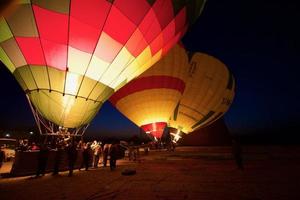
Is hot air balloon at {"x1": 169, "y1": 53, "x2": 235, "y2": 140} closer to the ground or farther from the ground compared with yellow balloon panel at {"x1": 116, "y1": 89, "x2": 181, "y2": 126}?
farther from the ground

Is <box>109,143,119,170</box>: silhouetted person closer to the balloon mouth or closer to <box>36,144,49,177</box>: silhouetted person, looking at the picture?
<box>36,144,49,177</box>: silhouetted person

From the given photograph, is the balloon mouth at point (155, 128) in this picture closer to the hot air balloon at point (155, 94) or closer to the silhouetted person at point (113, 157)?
the hot air balloon at point (155, 94)

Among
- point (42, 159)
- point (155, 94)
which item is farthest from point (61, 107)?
point (155, 94)

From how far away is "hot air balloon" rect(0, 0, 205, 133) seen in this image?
24.2ft

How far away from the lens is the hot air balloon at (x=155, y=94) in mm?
16672

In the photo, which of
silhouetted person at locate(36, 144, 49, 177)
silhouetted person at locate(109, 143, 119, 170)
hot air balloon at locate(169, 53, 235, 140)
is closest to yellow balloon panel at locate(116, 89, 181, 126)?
hot air balloon at locate(169, 53, 235, 140)

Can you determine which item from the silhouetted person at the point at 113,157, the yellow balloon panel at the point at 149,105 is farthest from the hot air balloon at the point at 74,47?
the yellow balloon panel at the point at 149,105

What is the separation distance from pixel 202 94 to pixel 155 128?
6.24 meters

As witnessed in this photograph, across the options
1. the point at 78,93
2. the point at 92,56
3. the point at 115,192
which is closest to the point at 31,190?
the point at 115,192

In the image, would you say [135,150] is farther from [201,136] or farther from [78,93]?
[201,136]

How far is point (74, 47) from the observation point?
786 centimetres

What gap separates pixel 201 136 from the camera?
50688 mm

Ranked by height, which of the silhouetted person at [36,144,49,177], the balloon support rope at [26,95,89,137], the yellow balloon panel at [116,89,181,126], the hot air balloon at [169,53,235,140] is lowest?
the silhouetted person at [36,144,49,177]

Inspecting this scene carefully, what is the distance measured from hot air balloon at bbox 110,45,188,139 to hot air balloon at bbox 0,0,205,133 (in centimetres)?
719
